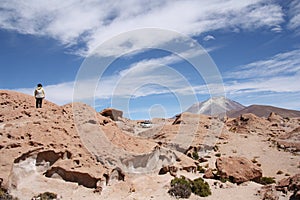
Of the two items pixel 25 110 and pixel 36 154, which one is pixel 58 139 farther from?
pixel 25 110

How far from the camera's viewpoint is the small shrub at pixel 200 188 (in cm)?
1192

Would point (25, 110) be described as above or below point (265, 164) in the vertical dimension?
above

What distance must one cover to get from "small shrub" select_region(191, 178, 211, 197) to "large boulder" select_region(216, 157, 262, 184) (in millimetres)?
1762

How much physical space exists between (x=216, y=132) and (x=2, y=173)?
67.0 ft

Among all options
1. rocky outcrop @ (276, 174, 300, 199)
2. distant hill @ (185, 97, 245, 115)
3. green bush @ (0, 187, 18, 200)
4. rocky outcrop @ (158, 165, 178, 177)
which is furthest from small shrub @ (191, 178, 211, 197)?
distant hill @ (185, 97, 245, 115)

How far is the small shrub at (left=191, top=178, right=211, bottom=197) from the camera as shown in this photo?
1192 centimetres

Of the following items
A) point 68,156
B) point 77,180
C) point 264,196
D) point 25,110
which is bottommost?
point 264,196

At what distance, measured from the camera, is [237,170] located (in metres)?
14.1

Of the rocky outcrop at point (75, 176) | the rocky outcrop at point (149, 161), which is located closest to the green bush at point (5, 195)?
the rocky outcrop at point (75, 176)

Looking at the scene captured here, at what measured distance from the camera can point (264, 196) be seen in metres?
11.5

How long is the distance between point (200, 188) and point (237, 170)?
289 cm

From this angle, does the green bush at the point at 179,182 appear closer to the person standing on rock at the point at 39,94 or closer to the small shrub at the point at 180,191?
the small shrub at the point at 180,191

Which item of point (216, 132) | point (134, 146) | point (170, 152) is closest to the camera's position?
point (134, 146)

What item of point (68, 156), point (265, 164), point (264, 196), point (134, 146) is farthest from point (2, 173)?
point (265, 164)
